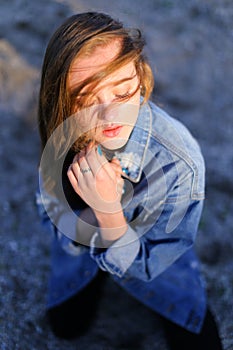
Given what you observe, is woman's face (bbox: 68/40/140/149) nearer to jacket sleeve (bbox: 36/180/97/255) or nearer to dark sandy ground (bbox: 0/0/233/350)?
jacket sleeve (bbox: 36/180/97/255)

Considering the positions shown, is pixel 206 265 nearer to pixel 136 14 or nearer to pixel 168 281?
pixel 168 281

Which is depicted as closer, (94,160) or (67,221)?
(94,160)

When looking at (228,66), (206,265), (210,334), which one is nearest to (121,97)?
(210,334)

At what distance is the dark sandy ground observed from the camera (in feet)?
4.45

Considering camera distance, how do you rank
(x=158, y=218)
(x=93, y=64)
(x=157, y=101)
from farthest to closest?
(x=157, y=101), (x=158, y=218), (x=93, y=64)

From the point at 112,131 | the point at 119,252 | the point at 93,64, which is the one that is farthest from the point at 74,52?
the point at 119,252

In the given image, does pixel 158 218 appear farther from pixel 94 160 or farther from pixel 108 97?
pixel 108 97

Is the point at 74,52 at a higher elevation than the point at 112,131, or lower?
higher

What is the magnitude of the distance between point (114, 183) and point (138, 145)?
13 cm

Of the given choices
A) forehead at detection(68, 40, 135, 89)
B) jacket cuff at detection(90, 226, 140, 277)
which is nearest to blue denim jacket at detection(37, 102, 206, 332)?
jacket cuff at detection(90, 226, 140, 277)

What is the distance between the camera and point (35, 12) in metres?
2.67

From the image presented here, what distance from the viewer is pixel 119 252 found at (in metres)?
1.08

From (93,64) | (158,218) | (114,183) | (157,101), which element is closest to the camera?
(93,64)

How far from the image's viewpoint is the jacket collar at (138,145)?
1.10 metres
